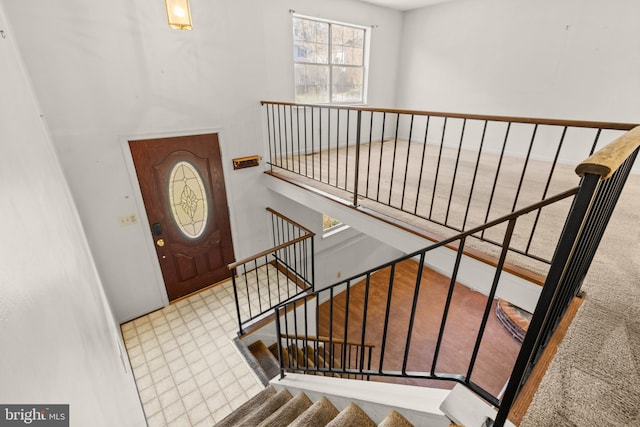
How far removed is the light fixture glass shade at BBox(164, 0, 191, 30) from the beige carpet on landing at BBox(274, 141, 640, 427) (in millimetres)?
2087

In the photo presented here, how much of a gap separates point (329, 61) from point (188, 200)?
3.28 metres

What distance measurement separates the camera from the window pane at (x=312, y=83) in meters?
4.71

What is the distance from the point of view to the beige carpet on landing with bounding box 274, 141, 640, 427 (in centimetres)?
108

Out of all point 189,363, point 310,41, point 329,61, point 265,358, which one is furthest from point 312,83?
point 189,363

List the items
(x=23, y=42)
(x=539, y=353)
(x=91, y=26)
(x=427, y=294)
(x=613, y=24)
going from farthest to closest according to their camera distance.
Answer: (x=427, y=294)
(x=613, y=24)
(x=91, y=26)
(x=23, y=42)
(x=539, y=353)

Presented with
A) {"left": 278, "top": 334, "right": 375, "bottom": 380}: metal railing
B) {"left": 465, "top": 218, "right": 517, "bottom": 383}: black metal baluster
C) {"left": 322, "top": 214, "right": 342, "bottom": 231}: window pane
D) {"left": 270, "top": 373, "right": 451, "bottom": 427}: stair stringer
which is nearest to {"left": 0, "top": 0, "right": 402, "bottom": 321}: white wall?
{"left": 322, "top": 214, "right": 342, "bottom": 231}: window pane

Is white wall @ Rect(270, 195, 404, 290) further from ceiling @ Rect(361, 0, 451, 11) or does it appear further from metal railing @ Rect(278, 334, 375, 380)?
ceiling @ Rect(361, 0, 451, 11)

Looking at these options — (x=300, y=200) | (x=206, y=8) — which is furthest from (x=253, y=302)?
(x=206, y=8)

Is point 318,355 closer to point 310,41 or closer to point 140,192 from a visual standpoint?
point 140,192

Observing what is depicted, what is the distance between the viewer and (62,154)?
2947 millimetres

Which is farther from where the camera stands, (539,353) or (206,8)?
(206,8)

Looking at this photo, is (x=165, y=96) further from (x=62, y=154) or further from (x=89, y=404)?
(x=89, y=404)

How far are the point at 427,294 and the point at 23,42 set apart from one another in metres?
6.99

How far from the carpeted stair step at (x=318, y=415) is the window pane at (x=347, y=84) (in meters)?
4.69
